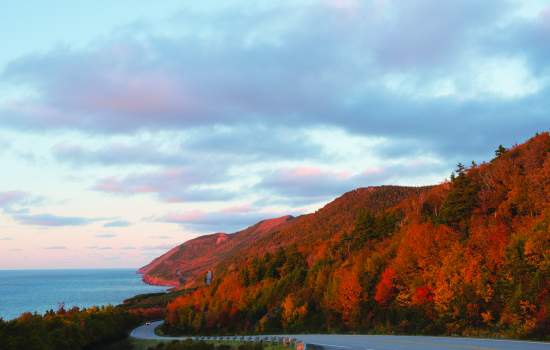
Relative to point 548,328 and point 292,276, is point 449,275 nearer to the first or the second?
point 548,328

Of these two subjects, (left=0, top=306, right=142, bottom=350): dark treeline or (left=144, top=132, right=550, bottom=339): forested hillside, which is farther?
(left=144, top=132, right=550, bottom=339): forested hillside

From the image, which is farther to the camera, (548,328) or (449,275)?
(449,275)

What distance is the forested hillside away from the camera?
4462cm

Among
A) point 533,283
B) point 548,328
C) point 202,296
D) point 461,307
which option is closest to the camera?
point 548,328

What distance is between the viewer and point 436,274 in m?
53.8

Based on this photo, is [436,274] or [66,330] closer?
[436,274]

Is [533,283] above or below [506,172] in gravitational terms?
below

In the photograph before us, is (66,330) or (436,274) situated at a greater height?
(436,274)

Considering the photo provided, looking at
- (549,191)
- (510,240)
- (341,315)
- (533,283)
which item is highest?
(549,191)

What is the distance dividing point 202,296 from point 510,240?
7420 centimetres

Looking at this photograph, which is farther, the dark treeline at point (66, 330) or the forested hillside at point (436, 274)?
the forested hillside at point (436, 274)

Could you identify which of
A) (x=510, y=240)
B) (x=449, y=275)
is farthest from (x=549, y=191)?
(x=449, y=275)

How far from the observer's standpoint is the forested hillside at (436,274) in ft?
146

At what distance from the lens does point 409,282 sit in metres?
58.1
